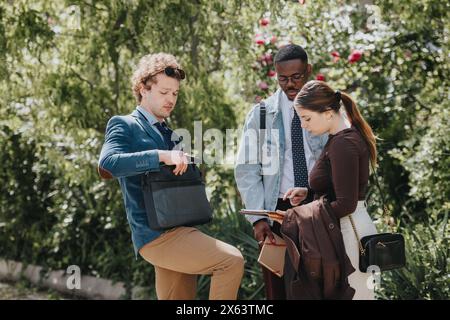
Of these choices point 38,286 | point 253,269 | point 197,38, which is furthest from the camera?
point 38,286

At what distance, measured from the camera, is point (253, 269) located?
6516 millimetres

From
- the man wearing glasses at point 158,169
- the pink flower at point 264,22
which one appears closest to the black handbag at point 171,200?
the man wearing glasses at point 158,169

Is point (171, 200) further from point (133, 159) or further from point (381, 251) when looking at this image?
point (381, 251)

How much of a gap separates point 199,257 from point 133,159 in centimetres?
55

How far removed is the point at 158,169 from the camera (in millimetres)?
3916

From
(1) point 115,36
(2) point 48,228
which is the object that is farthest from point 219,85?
(2) point 48,228

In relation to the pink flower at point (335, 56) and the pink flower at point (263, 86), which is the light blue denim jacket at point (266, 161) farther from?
the pink flower at point (335, 56)

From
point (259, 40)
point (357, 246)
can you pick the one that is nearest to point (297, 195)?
point (357, 246)

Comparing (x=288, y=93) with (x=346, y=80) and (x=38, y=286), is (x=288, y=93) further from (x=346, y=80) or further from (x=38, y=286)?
(x=38, y=286)

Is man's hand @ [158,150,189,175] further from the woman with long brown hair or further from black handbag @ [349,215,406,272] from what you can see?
black handbag @ [349,215,406,272]

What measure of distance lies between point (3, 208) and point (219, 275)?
17.6 feet

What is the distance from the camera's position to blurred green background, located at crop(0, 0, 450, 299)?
6562mm

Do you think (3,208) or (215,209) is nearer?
(215,209)

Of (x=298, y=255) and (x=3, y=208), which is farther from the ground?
(x=298, y=255)
